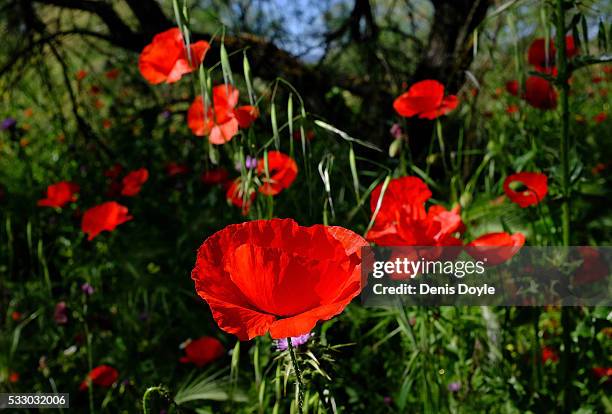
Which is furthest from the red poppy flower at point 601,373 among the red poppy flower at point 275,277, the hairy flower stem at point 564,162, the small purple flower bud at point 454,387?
the red poppy flower at point 275,277

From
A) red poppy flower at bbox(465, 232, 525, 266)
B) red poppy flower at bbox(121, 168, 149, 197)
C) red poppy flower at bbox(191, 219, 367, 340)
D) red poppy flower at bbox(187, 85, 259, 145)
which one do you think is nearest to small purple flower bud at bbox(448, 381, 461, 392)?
red poppy flower at bbox(465, 232, 525, 266)

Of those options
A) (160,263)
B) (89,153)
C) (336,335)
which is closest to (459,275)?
(336,335)

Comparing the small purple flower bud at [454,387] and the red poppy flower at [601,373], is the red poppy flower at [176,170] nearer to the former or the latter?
the small purple flower bud at [454,387]

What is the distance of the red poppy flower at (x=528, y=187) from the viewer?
1.32 m

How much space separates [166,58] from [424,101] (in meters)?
0.59

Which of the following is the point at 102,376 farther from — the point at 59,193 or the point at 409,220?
the point at 409,220

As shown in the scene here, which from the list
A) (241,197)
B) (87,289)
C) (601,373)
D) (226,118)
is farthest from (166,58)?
(601,373)

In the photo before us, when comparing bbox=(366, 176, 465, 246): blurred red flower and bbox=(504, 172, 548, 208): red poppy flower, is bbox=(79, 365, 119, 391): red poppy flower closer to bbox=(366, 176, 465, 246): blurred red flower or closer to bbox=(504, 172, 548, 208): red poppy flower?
bbox=(366, 176, 465, 246): blurred red flower

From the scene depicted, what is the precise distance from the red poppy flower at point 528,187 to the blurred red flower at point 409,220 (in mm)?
232

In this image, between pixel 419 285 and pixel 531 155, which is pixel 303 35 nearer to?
pixel 531 155

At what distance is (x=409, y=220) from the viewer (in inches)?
41.9

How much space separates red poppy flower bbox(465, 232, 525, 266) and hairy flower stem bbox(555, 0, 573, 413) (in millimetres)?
108

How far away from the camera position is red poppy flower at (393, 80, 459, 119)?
4.79ft

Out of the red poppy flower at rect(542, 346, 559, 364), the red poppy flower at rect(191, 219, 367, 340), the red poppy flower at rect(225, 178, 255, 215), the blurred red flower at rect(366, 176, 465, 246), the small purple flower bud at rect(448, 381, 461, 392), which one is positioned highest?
the red poppy flower at rect(225, 178, 255, 215)
